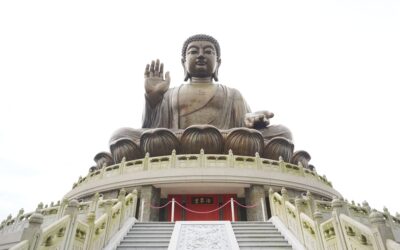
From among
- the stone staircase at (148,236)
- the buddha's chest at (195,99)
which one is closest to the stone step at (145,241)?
the stone staircase at (148,236)

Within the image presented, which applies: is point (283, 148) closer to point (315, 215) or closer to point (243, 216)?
point (243, 216)

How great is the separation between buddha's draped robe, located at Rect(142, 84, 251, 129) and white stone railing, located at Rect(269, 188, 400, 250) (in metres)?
9.84

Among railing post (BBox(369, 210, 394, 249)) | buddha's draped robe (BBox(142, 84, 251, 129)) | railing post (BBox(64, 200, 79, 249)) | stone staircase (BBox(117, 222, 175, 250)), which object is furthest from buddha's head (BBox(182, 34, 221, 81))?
railing post (BBox(369, 210, 394, 249))

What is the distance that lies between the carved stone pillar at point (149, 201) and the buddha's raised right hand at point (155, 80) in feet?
21.0

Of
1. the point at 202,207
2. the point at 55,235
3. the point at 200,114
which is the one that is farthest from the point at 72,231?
the point at 200,114

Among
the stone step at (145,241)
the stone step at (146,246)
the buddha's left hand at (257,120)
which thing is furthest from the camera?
the buddha's left hand at (257,120)

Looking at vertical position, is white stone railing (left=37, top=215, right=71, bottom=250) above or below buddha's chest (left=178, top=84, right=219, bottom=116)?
below

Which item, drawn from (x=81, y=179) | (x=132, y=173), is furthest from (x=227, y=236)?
(x=81, y=179)

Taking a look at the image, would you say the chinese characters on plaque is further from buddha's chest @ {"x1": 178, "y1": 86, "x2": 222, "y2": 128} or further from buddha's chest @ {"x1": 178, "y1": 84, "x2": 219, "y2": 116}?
buddha's chest @ {"x1": 178, "y1": 84, "x2": 219, "y2": 116}

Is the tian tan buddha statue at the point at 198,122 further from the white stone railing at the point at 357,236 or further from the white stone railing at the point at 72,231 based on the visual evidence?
the white stone railing at the point at 357,236

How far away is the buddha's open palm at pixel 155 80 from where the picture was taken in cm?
1584

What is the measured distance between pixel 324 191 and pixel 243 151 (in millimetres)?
3499

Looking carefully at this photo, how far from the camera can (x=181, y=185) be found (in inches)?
428

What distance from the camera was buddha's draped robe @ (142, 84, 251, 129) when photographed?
16.4 m
